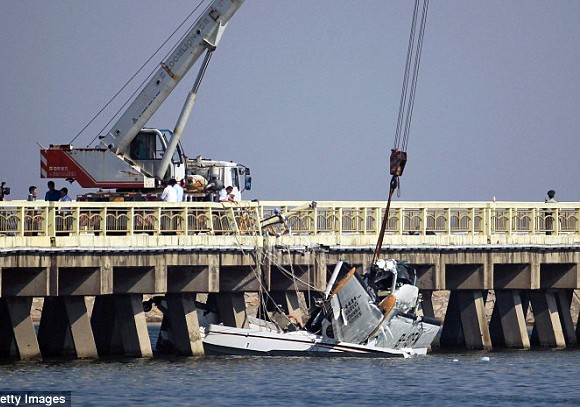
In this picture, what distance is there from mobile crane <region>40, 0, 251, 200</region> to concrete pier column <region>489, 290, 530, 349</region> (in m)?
10.6

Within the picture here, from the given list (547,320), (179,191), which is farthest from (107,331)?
(547,320)

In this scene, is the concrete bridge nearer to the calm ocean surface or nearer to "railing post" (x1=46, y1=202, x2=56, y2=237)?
"railing post" (x1=46, y1=202, x2=56, y2=237)

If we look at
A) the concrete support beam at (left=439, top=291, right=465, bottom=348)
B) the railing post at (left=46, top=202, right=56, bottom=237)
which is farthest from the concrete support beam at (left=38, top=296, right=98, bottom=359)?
the concrete support beam at (left=439, top=291, right=465, bottom=348)

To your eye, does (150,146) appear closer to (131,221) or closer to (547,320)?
(131,221)

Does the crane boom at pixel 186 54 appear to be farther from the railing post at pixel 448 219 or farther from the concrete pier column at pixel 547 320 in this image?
the concrete pier column at pixel 547 320

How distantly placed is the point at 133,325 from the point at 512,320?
13797 millimetres

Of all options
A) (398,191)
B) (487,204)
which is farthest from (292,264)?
(487,204)

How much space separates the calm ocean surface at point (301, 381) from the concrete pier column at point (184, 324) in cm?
76

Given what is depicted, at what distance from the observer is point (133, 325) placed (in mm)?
52000

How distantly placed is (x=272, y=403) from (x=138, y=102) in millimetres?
18942

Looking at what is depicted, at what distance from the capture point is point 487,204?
188 ft

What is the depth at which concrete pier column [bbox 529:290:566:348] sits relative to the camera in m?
59.3

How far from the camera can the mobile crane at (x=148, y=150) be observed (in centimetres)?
5834

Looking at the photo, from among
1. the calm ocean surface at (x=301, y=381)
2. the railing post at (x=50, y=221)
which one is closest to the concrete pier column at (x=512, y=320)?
the calm ocean surface at (x=301, y=381)
